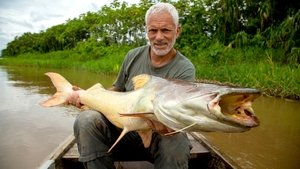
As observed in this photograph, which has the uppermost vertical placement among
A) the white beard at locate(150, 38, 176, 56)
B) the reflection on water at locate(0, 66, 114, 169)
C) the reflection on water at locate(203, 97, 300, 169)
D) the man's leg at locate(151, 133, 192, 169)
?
the white beard at locate(150, 38, 176, 56)

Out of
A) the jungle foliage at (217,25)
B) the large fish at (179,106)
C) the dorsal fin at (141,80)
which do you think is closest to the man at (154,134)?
the large fish at (179,106)

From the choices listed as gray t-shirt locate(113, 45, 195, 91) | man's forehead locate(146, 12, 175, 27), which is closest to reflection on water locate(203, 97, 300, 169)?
gray t-shirt locate(113, 45, 195, 91)

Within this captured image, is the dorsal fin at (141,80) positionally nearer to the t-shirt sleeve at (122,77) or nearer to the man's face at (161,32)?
the man's face at (161,32)

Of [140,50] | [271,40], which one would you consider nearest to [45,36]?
[271,40]

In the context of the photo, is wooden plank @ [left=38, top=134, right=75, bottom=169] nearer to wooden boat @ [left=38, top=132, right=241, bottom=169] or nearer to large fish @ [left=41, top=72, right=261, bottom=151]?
wooden boat @ [left=38, top=132, right=241, bottom=169]

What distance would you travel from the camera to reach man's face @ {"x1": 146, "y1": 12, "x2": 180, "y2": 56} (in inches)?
96.2

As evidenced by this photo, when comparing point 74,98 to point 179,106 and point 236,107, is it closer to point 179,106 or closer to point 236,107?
point 179,106

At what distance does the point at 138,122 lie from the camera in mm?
2068

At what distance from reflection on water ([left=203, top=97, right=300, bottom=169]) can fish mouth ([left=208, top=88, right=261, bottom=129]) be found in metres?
3.30

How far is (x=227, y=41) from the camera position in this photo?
1584 cm

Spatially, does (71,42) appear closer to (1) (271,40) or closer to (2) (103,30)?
(2) (103,30)

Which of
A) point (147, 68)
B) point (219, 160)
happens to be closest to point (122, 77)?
point (147, 68)

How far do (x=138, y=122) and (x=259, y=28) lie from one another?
14.1 m

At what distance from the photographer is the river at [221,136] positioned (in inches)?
191
